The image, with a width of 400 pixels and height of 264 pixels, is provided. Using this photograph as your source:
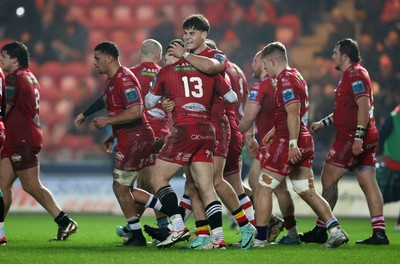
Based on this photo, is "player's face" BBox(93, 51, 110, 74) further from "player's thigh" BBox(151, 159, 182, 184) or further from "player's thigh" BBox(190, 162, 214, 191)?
"player's thigh" BBox(190, 162, 214, 191)

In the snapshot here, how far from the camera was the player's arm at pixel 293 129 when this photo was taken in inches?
360

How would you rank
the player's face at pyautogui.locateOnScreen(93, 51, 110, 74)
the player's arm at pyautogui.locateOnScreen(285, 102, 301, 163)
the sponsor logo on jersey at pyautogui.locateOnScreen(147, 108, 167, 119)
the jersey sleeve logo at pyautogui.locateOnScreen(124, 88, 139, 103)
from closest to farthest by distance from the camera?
1. the player's arm at pyautogui.locateOnScreen(285, 102, 301, 163)
2. the jersey sleeve logo at pyautogui.locateOnScreen(124, 88, 139, 103)
3. the player's face at pyautogui.locateOnScreen(93, 51, 110, 74)
4. the sponsor logo on jersey at pyautogui.locateOnScreen(147, 108, 167, 119)

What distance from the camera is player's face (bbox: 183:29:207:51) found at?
8969mm

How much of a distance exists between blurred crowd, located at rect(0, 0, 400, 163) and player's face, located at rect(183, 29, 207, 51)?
33.8ft

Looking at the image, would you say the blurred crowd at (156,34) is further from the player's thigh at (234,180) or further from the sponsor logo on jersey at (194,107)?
the sponsor logo on jersey at (194,107)

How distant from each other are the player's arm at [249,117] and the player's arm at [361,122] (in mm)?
1152

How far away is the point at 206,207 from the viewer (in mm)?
8875

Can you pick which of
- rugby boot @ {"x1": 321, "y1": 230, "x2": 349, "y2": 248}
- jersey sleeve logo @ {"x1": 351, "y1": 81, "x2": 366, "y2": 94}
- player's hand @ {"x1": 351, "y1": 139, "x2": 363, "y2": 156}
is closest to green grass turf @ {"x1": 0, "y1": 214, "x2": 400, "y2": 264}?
rugby boot @ {"x1": 321, "y1": 230, "x2": 349, "y2": 248}

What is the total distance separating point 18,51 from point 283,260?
4.25 m

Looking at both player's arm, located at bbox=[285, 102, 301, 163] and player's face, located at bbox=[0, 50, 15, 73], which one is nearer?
player's arm, located at bbox=[285, 102, 301, 163]

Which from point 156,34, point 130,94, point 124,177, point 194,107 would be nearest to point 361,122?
point 194,107

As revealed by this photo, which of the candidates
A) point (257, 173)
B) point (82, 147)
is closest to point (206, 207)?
point (257, 173)

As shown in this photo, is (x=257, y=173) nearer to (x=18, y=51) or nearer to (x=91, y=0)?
(x=18, y=51)

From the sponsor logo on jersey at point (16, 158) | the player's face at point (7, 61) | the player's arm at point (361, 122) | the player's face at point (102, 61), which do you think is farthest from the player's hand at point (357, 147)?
the player's face at point (7, 61)
